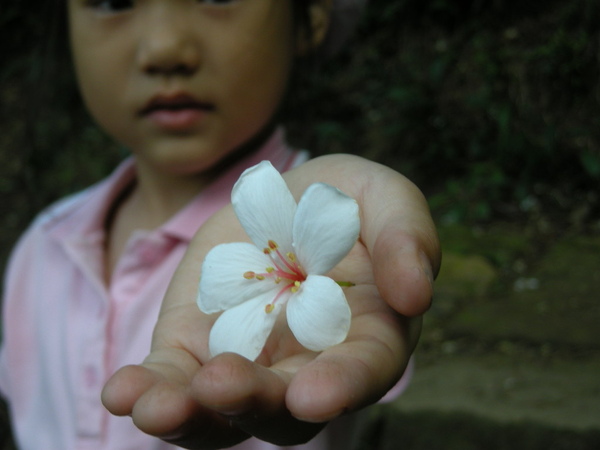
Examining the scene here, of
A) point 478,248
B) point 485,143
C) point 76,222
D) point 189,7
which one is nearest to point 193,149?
point 189,7

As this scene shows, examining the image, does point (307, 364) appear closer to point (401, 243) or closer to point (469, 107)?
point (401, 243)

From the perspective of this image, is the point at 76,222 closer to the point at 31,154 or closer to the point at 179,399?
the point at 31,154

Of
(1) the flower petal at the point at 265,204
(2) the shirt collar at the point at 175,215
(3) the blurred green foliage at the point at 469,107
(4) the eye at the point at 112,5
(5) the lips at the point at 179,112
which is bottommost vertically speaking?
(3) the blurred green foliage at the point at 469,107

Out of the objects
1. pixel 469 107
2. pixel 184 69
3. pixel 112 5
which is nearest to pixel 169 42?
pixel 184 69

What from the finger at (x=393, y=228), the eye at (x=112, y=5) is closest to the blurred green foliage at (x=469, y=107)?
the eye at (x=112, y=5)

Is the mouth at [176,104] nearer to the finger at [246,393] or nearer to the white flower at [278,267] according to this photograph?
the white flower at [278,267]

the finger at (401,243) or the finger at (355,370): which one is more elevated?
the finger at (401,243)

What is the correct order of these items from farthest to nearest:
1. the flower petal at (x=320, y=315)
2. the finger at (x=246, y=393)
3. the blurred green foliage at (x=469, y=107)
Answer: the blurred green foliage at (x=469, y=107), the flower petal at (x=320, y=315), the finger at (x=246, y=393)
